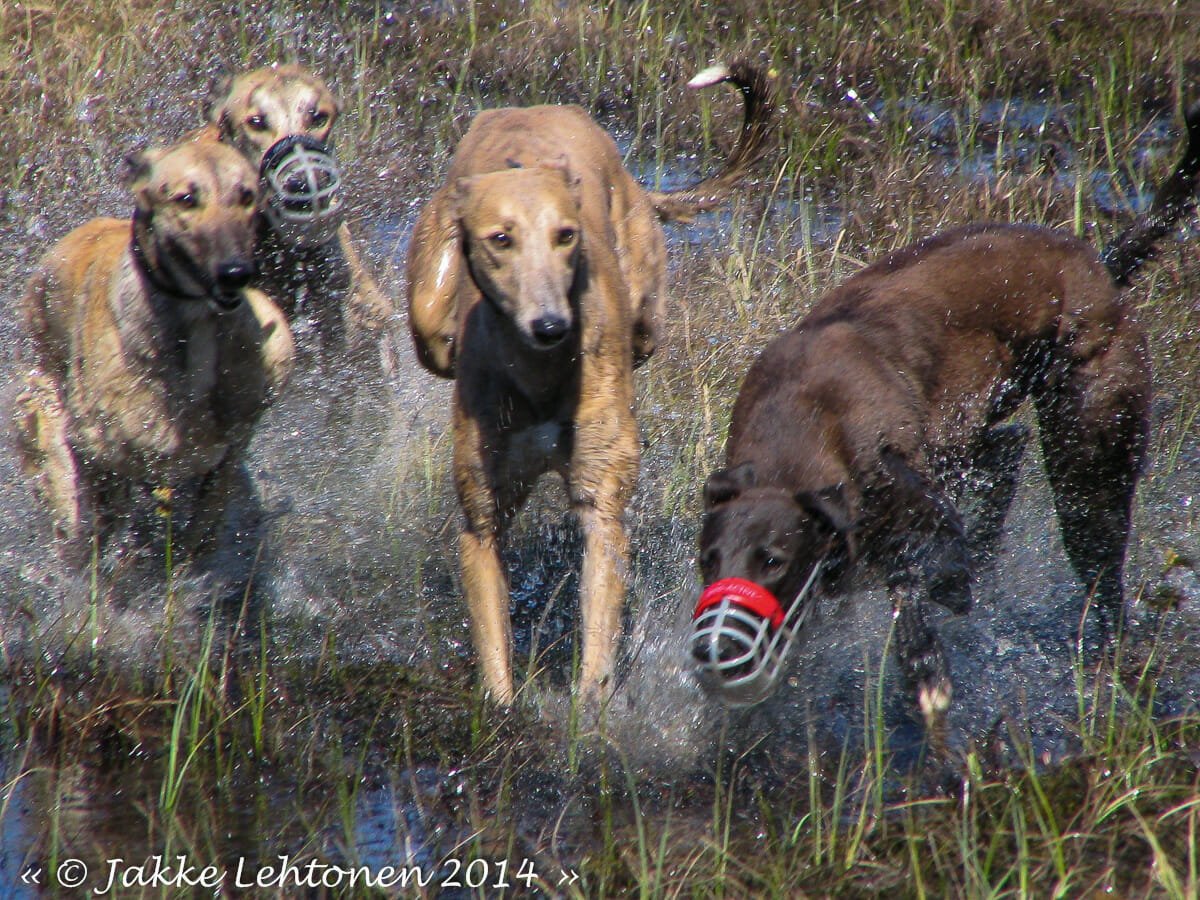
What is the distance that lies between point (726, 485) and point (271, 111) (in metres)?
3.02

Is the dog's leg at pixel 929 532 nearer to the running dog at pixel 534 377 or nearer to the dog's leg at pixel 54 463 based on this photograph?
the running dog at pixel 534 377

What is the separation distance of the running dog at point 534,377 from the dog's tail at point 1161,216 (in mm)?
1662

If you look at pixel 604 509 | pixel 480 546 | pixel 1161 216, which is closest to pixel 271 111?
pixel 480 546

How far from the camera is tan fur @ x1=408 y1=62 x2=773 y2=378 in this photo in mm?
4734

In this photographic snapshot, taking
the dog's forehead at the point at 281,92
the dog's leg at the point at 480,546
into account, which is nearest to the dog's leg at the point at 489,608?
the dog's leg at the point at 480,546

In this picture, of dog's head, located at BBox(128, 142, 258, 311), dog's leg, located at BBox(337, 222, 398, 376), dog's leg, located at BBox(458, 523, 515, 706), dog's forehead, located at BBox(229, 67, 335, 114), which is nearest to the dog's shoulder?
dog's head, located at BBox(128, 142, 258, 311)

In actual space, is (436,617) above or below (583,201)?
below

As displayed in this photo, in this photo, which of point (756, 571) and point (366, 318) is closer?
point (756, 571)

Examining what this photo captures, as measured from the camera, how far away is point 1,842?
347 centimetres

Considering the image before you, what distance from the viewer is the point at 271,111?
225 inches

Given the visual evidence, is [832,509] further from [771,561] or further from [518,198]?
[518,198]

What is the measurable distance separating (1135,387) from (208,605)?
3.25 metres

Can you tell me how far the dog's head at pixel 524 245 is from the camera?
150 inches

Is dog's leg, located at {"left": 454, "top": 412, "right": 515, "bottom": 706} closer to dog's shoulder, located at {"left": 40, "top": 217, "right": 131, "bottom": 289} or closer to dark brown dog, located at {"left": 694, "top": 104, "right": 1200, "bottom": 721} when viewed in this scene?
dark brown dog, located at {"left": 694, "top": 104, "right": 1200, "bottom": 721}
